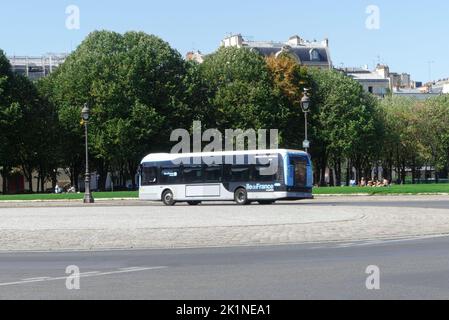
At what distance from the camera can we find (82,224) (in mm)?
26812

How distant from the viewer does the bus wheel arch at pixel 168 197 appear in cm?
4918

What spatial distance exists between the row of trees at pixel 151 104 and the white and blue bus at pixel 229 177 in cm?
1764

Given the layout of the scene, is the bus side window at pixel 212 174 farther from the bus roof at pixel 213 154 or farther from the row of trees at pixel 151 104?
the row of trees at pixel 151 104

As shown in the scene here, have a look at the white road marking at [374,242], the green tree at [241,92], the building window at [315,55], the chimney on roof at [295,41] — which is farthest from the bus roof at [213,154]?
the chimney on roof at [295,41]

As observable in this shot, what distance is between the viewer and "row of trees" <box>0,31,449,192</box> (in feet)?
225

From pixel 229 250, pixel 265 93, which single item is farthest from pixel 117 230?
pixel 265 93

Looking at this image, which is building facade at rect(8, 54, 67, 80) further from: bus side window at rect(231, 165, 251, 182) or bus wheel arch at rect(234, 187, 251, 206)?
bus wheel arch at rect(234, 187, 251, 206)

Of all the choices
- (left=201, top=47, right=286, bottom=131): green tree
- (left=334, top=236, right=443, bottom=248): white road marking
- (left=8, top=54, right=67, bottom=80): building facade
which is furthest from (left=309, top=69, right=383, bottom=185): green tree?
(left=334, top=236, right=443, bottom=248): white road marking

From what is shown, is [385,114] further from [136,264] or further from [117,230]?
[136,264]

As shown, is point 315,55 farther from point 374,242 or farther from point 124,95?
point 374,242

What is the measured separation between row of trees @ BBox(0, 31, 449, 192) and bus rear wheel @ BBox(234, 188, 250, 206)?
72.2 feet

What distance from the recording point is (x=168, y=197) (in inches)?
1945
